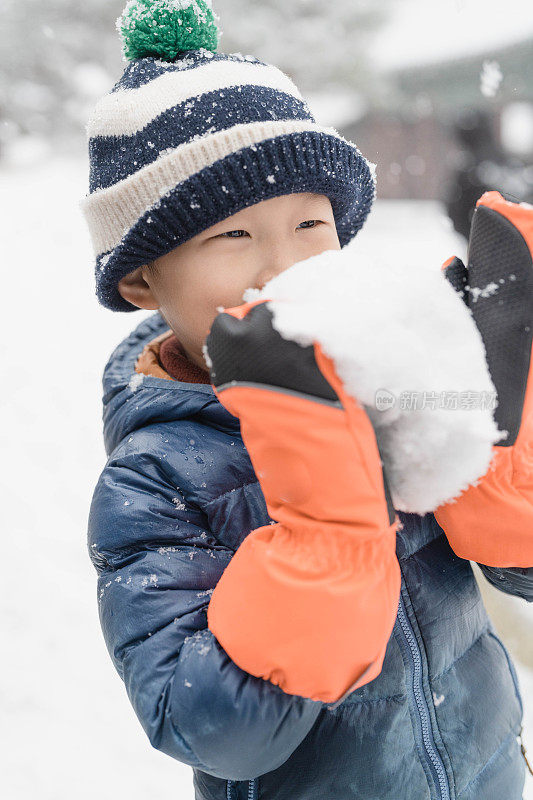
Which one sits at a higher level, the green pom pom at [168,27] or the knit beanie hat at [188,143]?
the green pom pom at [168,27]

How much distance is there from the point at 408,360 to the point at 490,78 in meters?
6.43

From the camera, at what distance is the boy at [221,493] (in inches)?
34.2

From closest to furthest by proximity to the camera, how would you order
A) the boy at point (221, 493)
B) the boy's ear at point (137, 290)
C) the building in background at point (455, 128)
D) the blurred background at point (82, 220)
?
the boy at point (221, 493) → the boy's ear at point (137, 290) → the blurred background at point (82, 220) → the building in background at point (455, 128)

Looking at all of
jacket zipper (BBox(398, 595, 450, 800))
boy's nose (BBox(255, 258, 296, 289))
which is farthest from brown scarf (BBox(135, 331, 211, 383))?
jacket zipper (BBox(398, 595, 450, 800))

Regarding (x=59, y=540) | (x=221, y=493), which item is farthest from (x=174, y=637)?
(x=59, y=540)

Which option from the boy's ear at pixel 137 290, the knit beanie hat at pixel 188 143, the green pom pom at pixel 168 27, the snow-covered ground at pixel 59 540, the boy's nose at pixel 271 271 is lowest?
the snow-covered ground at pixel 59 540

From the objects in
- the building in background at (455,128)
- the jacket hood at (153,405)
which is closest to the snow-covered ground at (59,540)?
the building in background at (455,128)

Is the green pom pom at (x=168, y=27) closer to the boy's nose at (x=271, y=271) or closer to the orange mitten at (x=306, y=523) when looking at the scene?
the boy's nose at (x=271, y=271)

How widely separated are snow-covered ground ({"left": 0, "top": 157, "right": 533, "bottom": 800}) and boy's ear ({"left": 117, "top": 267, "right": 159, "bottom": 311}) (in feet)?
5.27

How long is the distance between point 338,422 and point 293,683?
329 mm

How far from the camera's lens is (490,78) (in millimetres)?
5906

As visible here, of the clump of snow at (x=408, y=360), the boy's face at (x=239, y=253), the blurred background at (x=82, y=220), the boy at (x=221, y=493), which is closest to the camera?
the clump of snow at (x=408, y=360)

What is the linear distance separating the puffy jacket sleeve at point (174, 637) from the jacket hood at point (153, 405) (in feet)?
0.29

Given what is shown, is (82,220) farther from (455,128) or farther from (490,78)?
(455,128)
